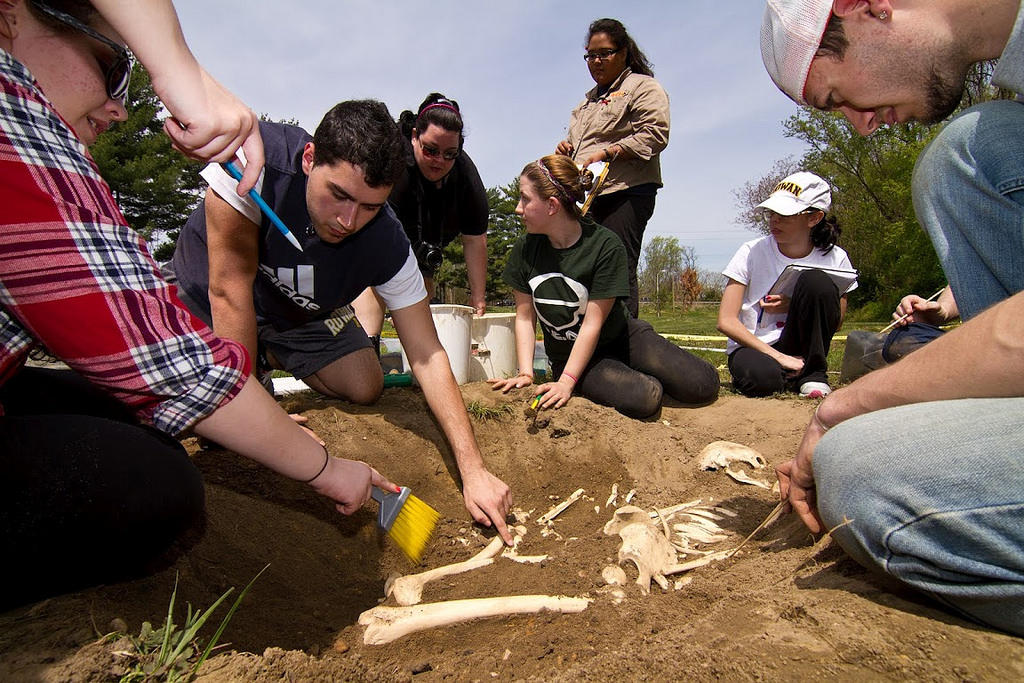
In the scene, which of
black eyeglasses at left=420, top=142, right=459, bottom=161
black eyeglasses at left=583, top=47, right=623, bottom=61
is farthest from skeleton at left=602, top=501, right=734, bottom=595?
black eyeglasses at left=583, top=47, right=623, bottom=61

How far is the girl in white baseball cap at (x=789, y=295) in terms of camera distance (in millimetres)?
4195

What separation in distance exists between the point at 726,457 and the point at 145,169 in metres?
23.2

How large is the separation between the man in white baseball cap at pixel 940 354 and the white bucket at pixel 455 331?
2561 millimetres

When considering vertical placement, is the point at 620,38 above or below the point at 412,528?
above

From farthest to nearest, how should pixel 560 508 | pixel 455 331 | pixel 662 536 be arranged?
1. pixel 455 331
2. pixel 560 508
3. pixel 662 536

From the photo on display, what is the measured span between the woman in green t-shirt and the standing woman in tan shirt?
45 centimetres

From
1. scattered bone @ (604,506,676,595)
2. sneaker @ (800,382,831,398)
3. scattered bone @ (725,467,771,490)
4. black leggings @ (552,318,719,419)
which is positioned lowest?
scattered bone @ (604,506,676,595)

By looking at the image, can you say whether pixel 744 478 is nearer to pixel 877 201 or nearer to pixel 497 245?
pixel 877 201

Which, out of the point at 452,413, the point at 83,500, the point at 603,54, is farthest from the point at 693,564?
the point at 603,54

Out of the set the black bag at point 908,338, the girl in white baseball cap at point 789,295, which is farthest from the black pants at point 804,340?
the black bag at point 908,338

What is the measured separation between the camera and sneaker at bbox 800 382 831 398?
13.5 feet

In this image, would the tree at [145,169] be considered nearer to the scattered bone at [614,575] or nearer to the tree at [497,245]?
the tree at [497,245]

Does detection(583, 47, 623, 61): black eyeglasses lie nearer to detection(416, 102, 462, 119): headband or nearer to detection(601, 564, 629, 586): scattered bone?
detection(416, 102, 462, 119): headband

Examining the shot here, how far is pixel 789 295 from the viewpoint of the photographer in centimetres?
442
